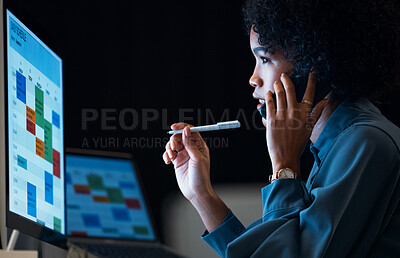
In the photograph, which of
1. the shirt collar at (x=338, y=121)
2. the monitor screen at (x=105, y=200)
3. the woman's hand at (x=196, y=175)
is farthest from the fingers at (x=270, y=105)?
the monitor screen at (x=105, y=200)

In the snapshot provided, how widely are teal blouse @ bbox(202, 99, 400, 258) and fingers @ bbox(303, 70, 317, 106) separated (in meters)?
0.13

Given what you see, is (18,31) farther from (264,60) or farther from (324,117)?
(324,117)

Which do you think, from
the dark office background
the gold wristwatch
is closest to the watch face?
the gold wristwatch

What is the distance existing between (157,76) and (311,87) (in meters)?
2.57

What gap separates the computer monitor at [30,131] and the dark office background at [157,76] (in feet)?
7.69

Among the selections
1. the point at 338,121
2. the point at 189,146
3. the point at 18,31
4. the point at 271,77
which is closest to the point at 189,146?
the point at 189,146

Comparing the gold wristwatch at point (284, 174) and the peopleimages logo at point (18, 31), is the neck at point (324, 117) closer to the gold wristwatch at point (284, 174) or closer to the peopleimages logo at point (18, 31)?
the gold wristwatch at point (284, 174)

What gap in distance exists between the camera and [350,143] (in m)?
1.12

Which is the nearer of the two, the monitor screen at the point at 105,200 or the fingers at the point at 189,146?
the fingers at the point at 189,146

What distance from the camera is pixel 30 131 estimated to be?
3.72 ft

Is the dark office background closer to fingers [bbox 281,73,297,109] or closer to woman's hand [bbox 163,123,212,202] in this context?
woman's hand [bbox 163,123,212,202]

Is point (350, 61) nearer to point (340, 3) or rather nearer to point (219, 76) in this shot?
point (340, 3)

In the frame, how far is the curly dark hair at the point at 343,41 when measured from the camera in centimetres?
123

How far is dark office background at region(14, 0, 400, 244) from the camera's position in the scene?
3686 mm
